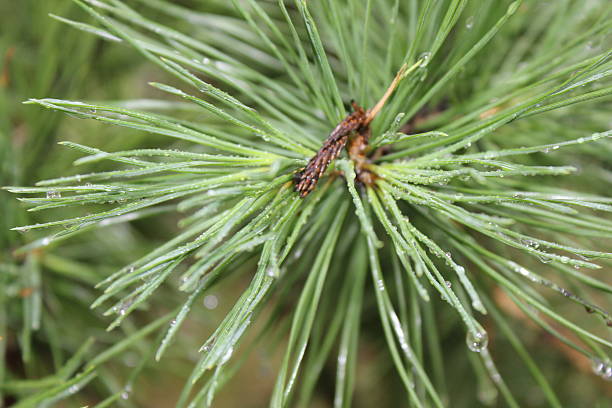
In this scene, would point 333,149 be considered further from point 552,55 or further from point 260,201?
point 552,55

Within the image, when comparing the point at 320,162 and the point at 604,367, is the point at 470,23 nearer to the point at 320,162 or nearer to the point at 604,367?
the point at 320,162

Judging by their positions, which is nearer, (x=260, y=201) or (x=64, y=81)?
(x=260, y=201)

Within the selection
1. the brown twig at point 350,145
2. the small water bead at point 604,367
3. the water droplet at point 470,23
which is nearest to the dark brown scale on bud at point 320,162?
the brown twig at point 350,145

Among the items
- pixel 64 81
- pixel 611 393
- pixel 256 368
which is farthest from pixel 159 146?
pixel 611 393

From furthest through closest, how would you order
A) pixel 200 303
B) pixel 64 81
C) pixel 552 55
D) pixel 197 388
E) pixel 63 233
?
pixel 197 388 < pixel 200 303 < pixel 64 81 < pixel 552 55 < pixel 63 233

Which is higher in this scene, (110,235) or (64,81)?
(64,81)

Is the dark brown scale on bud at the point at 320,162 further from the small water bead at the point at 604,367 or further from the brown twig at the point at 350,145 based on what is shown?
the small water bead at the point at 604,367

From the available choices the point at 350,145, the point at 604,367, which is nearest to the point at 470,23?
the point at 350,145

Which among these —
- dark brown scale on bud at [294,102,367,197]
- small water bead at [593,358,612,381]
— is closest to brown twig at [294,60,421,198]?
dark brown scale on bud at [294,102,367,197]

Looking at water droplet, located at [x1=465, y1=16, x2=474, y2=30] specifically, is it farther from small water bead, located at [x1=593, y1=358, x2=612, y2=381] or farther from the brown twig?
small water bead, located at [x1=593, y1=358, x2=612, y2=381]
